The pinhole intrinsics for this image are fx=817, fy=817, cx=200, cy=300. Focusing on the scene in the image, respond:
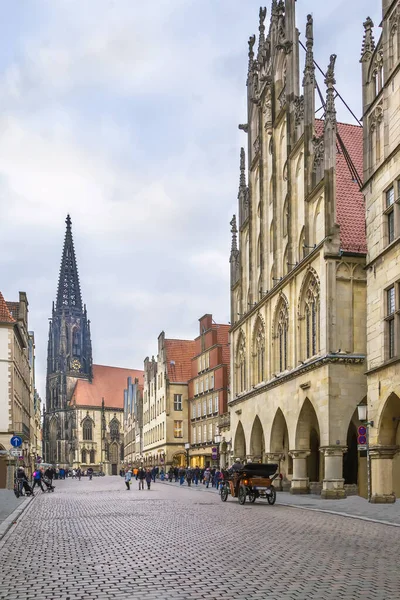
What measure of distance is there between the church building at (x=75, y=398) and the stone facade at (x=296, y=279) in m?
107

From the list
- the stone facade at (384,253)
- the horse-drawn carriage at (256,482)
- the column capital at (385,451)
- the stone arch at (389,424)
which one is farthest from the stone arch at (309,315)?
the column capital at (385,451)

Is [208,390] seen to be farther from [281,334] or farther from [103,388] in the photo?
[103,388]

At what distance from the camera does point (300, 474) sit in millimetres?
36844

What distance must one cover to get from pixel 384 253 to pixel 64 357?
450ft

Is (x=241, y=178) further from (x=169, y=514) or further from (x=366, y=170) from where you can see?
(x=169, y=514)

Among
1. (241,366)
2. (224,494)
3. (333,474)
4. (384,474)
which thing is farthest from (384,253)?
(241,366)

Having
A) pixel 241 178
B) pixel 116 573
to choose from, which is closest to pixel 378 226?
pixel 116 573

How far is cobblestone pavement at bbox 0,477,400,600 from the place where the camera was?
10.2 meters

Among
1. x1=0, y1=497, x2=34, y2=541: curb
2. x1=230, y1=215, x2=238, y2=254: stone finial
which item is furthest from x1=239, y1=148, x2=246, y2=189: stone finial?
x1=0, y1=497, x2=34, y2=541: curb

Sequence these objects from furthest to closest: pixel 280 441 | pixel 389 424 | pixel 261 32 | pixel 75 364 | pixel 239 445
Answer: pixel 75 364 → pixel 239 445 → pixel 261 32 → pixel 280 441 → pixel 389 424

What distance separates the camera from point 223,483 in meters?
33.8

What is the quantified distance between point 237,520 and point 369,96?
54.4 feet

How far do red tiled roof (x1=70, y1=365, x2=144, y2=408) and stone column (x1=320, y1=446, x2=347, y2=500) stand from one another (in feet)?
410

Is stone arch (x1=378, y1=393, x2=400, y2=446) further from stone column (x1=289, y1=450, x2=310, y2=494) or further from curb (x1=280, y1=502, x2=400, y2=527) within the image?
stone column (x1=289, y1=450, x2=310, y2=494)
